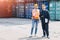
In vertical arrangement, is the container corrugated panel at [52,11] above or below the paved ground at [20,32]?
above

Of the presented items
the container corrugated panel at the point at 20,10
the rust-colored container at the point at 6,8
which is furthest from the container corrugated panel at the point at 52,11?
the rust-colored container at the point at 6,8

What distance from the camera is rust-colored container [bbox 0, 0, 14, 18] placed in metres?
27.7

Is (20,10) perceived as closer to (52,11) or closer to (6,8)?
(6,8)

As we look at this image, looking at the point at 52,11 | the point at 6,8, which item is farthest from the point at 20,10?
the point at 52,11

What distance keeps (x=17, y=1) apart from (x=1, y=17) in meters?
2.86

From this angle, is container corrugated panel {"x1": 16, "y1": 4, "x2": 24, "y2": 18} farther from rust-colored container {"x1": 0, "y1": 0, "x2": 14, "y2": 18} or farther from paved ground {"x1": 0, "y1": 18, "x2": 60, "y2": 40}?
paved ground {"x1": 0, "y1": 18, "x2": 60, "y2": 40}

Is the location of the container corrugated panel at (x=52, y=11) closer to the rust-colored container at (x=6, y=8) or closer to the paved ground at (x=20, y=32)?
the rust-colored container at (x=6, y=8)

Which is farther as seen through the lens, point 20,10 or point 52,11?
point 20,10

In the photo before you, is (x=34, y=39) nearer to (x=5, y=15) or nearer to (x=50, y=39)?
(x=50, y=39)

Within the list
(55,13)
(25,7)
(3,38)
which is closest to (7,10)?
(25,7)

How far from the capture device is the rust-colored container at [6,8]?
27.7m

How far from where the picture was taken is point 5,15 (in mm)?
27984

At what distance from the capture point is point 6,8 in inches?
1099

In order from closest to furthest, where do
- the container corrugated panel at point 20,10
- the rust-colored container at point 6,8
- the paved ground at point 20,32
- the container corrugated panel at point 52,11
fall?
the paved ground at point 20,32, the container corrugated panel at point 52,11, the container corrugated panel at point 20,10, the rust-colored container at point 6,8
